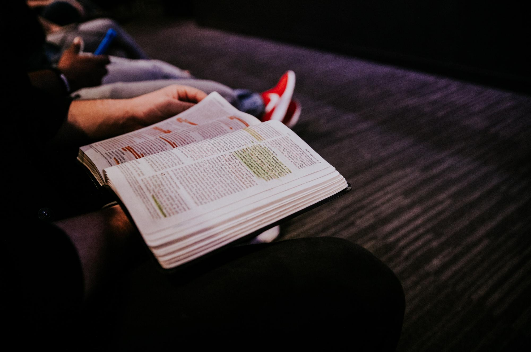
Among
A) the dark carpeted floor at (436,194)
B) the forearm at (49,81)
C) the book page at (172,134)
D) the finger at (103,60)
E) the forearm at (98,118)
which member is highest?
the book page at (172,134)

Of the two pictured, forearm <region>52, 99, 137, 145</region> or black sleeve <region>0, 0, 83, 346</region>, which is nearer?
black sleeve <region>0, 0, 83, 346</region>

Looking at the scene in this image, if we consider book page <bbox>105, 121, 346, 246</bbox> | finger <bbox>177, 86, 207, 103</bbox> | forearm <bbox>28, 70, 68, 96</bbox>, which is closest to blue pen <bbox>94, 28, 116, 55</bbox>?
forearm <bbox>28, 70, 68, 96</bbox>

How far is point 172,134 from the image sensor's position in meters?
0.61

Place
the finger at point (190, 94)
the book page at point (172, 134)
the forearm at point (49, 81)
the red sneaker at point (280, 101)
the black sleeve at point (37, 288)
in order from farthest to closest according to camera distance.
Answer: the red sneaker at point (280, 101) → the forearm at point (49, 81) → the finger at point (190, 94) → the book page at point (172, 134) → the black sleeve at point (37, 288)

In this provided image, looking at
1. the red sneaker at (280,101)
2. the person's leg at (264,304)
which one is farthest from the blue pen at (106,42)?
the person's leg at (264,304)

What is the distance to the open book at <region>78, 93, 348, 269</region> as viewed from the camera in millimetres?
362

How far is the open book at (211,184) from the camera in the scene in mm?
362

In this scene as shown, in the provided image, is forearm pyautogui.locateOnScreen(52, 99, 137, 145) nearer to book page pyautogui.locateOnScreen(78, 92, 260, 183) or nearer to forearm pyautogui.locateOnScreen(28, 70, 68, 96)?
book page pyautogui.locateOnScreen(78, 92, 260, 183)

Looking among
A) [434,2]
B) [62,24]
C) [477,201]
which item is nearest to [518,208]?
[477,201]

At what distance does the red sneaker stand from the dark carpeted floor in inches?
9.6

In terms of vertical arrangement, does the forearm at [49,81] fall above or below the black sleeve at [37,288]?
below

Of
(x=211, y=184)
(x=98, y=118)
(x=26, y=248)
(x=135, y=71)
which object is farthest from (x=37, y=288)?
(x=135, y=71)

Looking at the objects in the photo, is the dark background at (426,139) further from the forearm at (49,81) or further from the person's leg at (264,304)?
the forearm at (49,81)

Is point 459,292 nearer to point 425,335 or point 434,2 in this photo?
point 425,335
